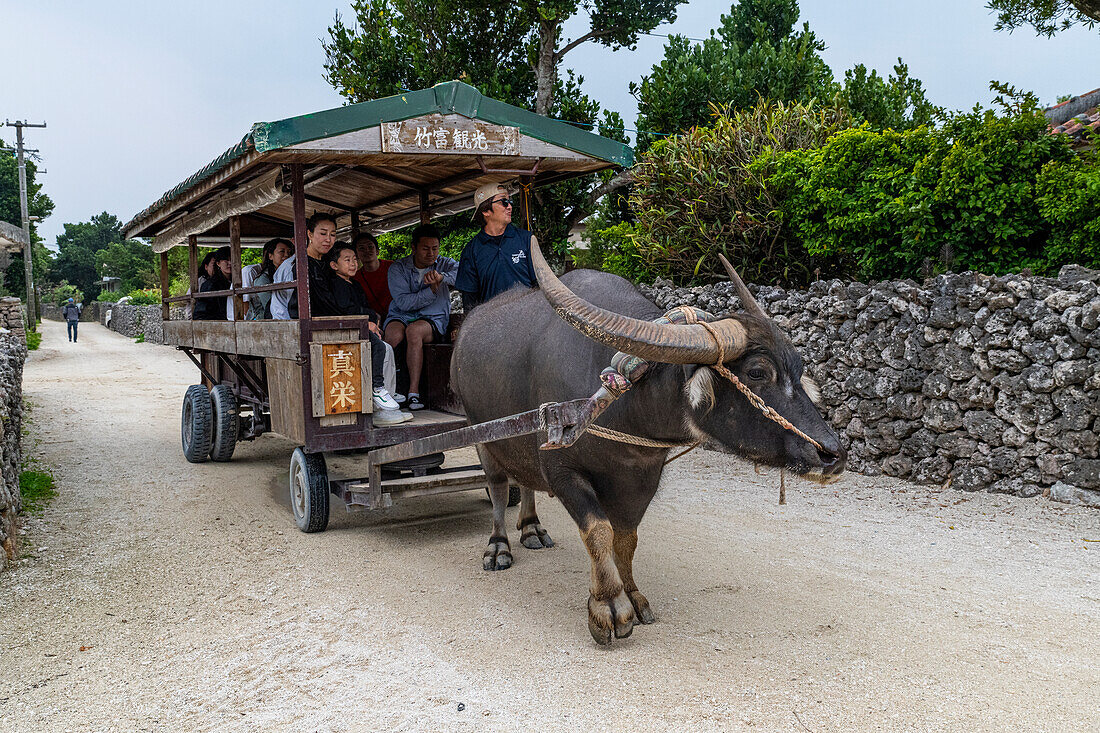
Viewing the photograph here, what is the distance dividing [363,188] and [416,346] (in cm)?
149

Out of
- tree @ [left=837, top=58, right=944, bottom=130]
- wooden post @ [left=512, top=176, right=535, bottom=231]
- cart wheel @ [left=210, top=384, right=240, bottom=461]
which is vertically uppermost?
tree @ [left=837, top=58, right=944, bottom=130]

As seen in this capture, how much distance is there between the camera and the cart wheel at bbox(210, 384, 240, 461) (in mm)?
6680

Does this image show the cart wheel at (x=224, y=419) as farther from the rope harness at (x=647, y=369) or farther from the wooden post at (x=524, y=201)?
the rope harness at (x=647, y=369)

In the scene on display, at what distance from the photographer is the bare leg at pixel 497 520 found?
4.16m

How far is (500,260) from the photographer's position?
4.67 meters

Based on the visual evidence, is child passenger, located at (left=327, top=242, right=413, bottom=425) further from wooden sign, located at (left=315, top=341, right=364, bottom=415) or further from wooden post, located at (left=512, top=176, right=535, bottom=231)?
wooden post, located at (left=512, top=176, right=535, bottom=231)

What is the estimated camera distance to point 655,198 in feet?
25.9

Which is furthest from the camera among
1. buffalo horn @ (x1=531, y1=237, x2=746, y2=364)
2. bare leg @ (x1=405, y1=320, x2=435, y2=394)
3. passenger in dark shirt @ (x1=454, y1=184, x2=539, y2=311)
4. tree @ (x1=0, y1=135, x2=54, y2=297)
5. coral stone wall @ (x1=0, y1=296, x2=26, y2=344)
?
tree @ (x1=0, y1=135, x2=54, y2=297)

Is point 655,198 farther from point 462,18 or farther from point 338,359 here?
point 462,18

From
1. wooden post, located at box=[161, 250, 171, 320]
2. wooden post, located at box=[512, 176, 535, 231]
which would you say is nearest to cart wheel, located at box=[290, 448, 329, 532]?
wooden post, located at box=[512, 176, 535, 231]

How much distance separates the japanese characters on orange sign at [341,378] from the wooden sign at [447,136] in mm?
1136

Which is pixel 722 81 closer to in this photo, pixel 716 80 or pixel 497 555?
pixel 716 80

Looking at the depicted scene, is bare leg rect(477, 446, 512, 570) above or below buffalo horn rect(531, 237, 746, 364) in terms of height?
below

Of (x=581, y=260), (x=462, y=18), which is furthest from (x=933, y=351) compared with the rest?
(x=462, y=18)
